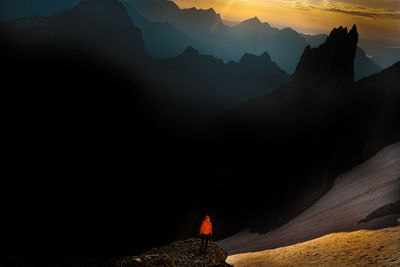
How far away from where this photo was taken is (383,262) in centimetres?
1081

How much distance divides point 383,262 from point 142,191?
78.2 metres

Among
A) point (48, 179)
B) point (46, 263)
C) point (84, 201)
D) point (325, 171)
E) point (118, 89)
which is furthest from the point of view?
point (118, 89)

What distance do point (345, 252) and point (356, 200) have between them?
11.5m

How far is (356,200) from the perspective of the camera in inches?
896

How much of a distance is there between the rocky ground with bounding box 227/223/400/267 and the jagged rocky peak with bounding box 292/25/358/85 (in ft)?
169

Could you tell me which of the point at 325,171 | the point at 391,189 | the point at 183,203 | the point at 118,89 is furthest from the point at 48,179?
the point at 391,189

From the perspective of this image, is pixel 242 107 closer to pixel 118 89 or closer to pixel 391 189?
pixel 391 189

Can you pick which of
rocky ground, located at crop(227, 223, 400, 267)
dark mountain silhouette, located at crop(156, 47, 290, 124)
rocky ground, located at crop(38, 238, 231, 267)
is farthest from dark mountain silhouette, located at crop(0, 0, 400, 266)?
rocky ground, located at crop(227, 223, 400, 267)

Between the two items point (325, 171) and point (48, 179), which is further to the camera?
point (48, 179)

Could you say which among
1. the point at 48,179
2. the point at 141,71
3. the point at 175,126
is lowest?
the point at 48,179

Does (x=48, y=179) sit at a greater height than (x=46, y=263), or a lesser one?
greater

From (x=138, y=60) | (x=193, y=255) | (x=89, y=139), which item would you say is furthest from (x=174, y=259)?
(x=138, y=60)

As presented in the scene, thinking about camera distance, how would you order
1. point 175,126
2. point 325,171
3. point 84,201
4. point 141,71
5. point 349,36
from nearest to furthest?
1. point 325,171
2. point 349,36
3. point 84,201
4. point 175,126
5. point 141,71

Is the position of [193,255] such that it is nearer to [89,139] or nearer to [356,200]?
[356,200]
